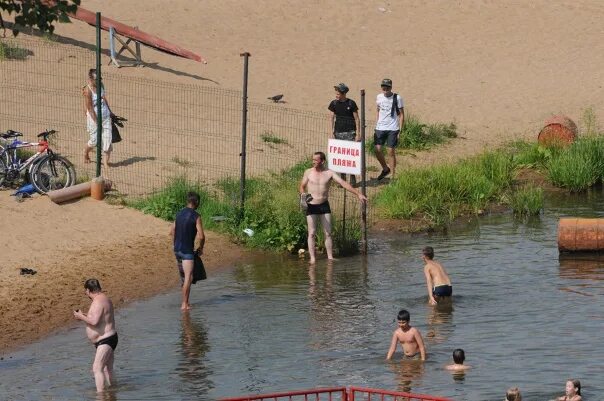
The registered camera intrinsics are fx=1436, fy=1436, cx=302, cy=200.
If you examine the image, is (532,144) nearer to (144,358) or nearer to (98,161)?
(98,161)

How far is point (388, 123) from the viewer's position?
81.5 feet

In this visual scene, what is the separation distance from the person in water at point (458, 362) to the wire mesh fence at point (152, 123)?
22.4 feet

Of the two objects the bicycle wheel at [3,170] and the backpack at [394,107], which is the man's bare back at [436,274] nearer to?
the bicycle wheel at [3,170]

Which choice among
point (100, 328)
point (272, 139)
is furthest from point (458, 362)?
point (272, 139)

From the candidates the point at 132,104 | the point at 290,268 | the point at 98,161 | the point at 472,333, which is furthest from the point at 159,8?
the point at 472,333

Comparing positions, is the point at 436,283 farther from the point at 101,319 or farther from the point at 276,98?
the point at 276,98

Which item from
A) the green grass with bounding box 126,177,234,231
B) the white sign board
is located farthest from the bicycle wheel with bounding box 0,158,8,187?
the white sign board

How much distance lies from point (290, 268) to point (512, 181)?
6489mm

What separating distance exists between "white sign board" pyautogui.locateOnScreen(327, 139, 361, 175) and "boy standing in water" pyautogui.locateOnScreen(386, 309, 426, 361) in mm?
5829

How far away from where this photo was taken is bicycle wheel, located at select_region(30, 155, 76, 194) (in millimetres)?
21141

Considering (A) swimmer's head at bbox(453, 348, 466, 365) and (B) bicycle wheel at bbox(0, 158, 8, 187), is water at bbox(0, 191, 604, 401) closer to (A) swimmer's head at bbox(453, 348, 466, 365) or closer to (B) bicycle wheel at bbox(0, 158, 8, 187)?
(A) swimmer's head at bbox(453, 348, 466, 365)

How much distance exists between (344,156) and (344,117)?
7.54 feet

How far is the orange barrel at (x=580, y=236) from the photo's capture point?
20.3 m

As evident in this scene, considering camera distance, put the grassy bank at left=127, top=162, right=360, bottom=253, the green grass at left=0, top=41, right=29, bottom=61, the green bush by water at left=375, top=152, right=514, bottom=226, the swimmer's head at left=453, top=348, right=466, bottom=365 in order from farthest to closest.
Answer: the green grass at left=0, top=41, right=29, bottom=61 < the green bush by water at left=375, top=152, right=514, bottom=226 < the grassy bank at left=127, top=162, right=360, bottom=253 < the swimmer's head at left=453, top=348, right=466, bottom=365
